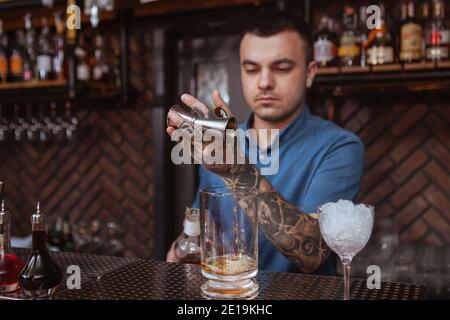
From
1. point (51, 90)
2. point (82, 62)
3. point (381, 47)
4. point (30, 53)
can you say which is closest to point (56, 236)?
point (51, 90)

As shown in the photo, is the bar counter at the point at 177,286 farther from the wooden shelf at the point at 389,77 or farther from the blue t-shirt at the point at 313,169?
the wooden shelf at the point at 389,77

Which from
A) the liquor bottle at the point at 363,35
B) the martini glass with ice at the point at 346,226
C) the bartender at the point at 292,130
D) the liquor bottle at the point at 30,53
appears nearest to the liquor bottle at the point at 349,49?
the liquor bottle at the point at 363,35

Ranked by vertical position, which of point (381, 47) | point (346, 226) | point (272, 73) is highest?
point (381, 47)

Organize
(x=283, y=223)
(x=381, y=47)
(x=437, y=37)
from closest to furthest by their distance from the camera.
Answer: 1. (x=283, y=223)
2. (x=437, y=37)
3. (x=381, y=47)

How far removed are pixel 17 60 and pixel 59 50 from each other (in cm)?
26

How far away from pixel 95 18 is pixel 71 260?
53.2 inches

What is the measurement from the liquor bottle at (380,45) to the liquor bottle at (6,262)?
5.71 feet

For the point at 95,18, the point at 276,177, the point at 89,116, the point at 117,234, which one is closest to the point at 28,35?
the point at 89,116

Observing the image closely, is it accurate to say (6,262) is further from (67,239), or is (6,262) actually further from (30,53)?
(30,53)

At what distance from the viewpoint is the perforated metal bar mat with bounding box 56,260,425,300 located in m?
0.94

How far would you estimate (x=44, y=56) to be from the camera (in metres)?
2.99

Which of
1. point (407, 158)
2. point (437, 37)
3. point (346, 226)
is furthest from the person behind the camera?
point (407, 158)

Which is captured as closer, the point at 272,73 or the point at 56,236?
the point at 272,73
